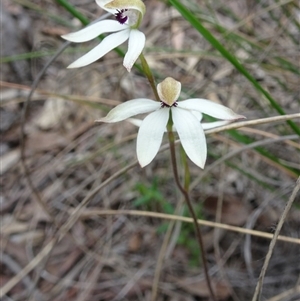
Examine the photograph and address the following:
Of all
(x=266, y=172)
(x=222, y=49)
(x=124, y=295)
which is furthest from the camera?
(x=266, y=172)

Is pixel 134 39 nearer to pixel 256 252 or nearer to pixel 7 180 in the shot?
pixel 256 252

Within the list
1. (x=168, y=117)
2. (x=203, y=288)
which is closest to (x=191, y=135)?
(x=168, y=117)

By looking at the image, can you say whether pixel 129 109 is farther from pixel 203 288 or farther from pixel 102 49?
pixel 203 288

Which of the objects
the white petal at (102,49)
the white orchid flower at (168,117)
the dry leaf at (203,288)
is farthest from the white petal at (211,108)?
the dry leaf at (203,288)

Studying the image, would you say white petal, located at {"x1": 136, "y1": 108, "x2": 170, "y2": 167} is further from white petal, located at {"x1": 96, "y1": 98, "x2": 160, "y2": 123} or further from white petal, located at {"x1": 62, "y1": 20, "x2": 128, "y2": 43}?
white petal, located at {"x1": 62, "y1": 20, "x2": 128, "y2": 43}

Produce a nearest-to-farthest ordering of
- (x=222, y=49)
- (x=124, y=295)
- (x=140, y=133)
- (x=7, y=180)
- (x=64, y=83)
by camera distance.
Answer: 1. (x=140, y=133)
2. (x=222, y=49)
3. (x=124, y=295)
4. (x=7, y=180)
5. (x=64, y=83)

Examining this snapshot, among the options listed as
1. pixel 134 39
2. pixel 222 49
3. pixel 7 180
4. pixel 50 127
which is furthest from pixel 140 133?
pixel 50 127

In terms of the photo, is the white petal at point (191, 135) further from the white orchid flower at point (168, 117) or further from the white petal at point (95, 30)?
the white petal at point (95, 30)

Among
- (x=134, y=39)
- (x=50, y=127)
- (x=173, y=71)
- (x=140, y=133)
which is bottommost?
(x=50, y=127)
